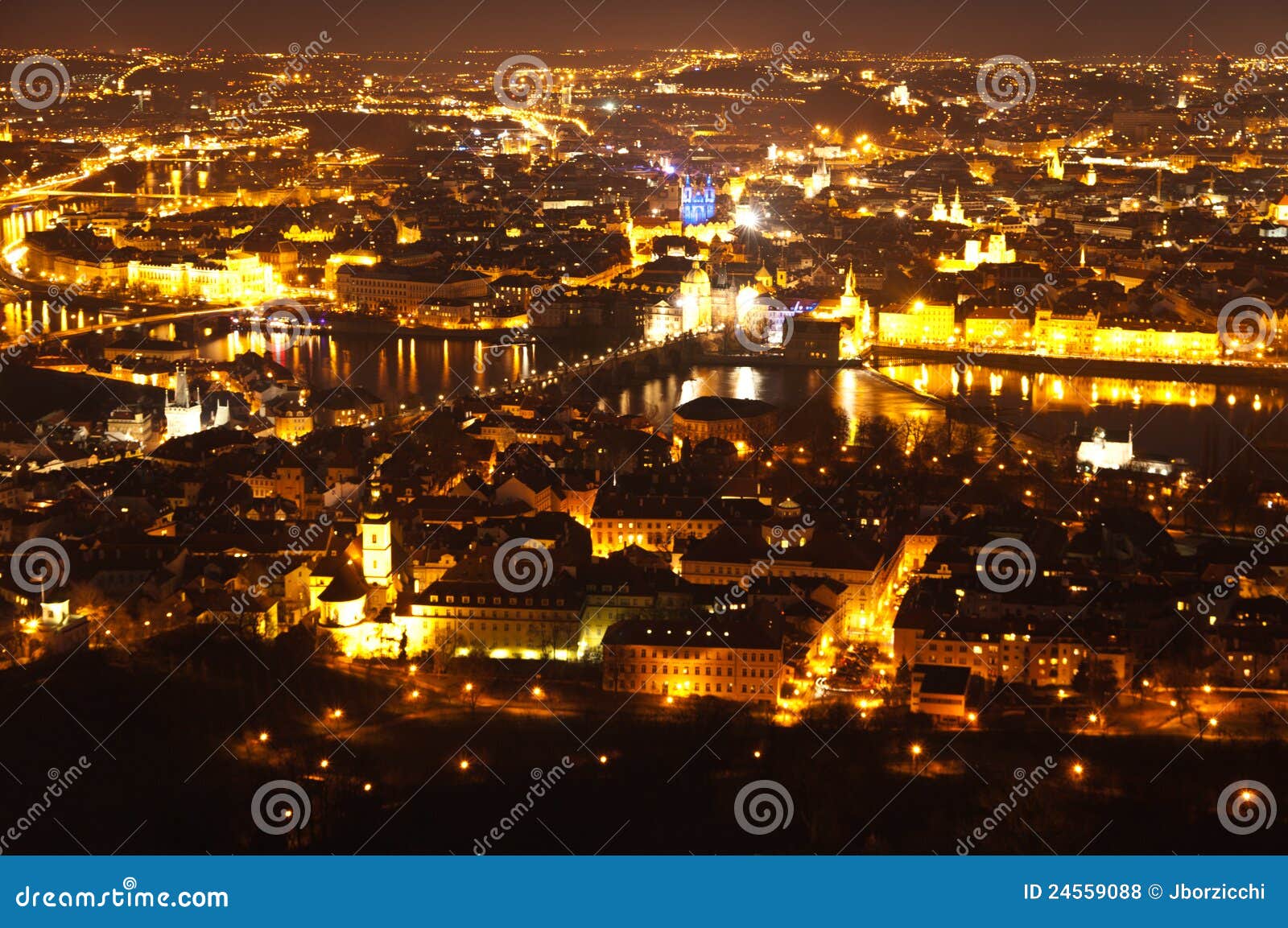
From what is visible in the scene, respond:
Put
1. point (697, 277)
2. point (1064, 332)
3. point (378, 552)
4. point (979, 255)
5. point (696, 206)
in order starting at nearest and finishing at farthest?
point (378, 552)
point (1064, 332)
point (697, 277)
point (979, 255)
point (696, 206)

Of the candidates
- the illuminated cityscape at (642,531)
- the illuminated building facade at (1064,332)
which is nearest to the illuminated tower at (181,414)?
the illuminated cityscape at (642,531)

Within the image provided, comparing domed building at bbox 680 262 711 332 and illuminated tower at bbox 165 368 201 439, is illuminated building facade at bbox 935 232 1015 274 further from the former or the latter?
illuminated tower at bbox 165 368 201 439

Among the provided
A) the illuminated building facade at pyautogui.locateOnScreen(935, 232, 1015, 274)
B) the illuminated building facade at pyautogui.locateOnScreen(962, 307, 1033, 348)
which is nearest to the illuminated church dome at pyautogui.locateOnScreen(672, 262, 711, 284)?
the illuminated building facade at pyautogui.locateOnScreen(962, 307, 1033, 348)

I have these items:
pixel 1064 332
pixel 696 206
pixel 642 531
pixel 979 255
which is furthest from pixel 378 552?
pixel 696 206

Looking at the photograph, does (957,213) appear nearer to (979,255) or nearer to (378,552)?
(979,255)

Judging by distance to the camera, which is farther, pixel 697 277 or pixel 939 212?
pixel 939 212
